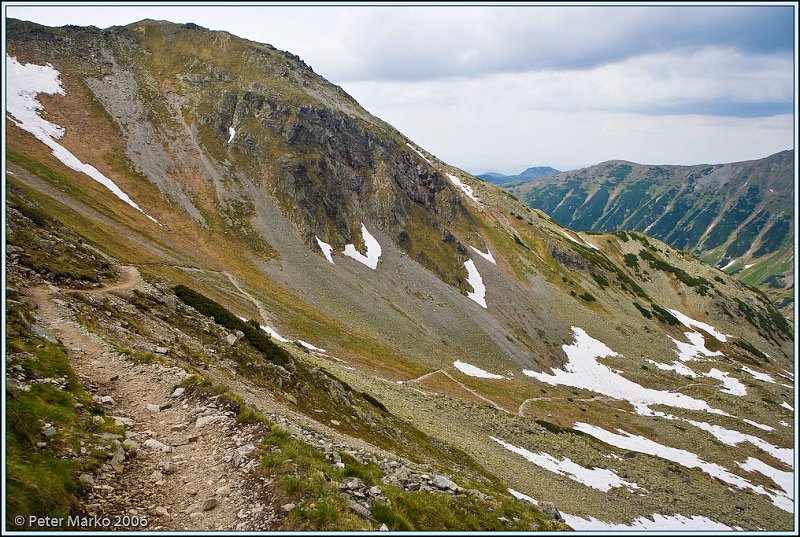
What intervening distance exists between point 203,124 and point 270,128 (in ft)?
48.0

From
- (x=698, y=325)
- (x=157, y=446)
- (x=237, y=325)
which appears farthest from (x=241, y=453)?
(x=698, y=325)

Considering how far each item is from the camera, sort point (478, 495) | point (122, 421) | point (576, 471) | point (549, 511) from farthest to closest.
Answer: point (576, 471) → point (549, 511) → point (478, 495) → point (122, 421)

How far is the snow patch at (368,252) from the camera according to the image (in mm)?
89363

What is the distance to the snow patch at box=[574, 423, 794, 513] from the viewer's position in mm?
51069

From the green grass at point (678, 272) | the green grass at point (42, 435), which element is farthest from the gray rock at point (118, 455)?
the green grass at point (678, 272)

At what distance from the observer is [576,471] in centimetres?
4025

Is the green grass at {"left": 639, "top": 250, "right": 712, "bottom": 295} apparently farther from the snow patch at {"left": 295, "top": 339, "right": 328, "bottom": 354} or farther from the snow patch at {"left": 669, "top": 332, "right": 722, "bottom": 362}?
the snow patch at {"left": 295, "top": 339, "right": 328, "bottom": 354}

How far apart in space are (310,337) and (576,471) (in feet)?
109

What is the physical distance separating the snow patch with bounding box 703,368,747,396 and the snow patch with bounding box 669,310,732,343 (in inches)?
1612

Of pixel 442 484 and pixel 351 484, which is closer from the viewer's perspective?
pixel 351 484

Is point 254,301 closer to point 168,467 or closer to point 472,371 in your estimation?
point 472,371

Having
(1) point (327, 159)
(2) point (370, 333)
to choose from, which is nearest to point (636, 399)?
(2) point (370, 333)

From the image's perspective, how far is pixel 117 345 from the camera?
18.2 m

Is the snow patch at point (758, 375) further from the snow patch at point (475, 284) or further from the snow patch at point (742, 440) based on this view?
the snow patch at point (475, 284)
